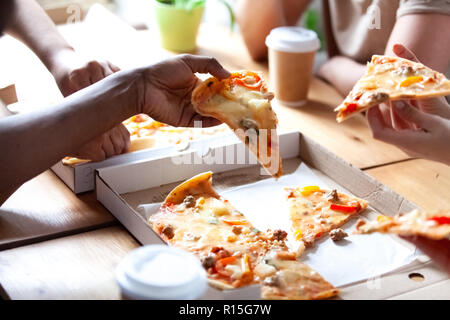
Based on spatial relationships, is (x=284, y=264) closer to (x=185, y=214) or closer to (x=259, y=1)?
(x=185, y=214)

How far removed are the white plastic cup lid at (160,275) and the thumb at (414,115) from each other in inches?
27.8

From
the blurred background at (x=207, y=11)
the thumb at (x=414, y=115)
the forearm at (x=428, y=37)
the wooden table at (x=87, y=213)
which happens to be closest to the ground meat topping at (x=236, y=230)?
the wooden table at (x=87, y=213)

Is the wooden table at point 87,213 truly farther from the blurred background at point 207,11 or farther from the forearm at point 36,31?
the blurred background at point 207,11

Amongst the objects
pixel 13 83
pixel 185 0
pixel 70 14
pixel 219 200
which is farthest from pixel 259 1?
pixel 219 200

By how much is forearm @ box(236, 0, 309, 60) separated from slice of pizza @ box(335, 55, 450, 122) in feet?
3.29

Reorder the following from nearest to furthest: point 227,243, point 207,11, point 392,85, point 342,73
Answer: point 227,243, point 392,85, point 342,73, point 207,11

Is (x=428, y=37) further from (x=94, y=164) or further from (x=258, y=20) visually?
(x=94, y=164)

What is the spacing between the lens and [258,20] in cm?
275

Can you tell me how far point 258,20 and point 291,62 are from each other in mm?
541

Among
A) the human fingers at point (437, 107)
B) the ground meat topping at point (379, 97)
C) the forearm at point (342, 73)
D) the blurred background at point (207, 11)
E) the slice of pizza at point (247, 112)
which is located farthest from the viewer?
the blurred background at point (207, 11)

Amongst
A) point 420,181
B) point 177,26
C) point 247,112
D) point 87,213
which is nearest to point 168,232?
point 87,213

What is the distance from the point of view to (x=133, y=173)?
1.77 metres

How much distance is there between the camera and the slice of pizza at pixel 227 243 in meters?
1.38

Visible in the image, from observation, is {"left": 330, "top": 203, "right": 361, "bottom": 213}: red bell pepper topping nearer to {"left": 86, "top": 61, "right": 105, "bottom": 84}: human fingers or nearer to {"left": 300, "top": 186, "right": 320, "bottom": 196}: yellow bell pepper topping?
{"left": 300, "top": 186, "right": 320, "bottom": 196}: yellow bell pepper topping
